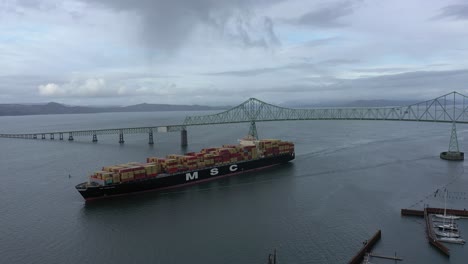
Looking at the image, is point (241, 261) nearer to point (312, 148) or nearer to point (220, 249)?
point (220, 249)

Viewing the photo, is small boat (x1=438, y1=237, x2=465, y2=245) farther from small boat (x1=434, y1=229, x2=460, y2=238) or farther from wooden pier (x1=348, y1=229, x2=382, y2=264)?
wooden pier (x1=348, y1=229, x2=382, y2=264)

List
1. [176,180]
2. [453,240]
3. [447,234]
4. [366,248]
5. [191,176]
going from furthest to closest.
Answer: [191,176] → [176,180] → [447,234] → [453,240] → [366,248]

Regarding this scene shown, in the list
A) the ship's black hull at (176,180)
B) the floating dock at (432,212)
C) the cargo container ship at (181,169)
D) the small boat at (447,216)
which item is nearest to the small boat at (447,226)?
the small boat at (447,216)

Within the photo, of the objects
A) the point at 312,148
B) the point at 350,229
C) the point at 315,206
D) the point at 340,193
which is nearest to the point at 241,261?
the point at 350,229

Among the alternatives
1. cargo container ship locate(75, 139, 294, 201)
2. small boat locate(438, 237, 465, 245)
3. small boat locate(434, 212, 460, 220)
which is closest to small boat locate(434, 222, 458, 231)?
small boat locate(434, 212, 460, 220)

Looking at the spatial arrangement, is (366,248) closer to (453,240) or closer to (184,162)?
(453,240)

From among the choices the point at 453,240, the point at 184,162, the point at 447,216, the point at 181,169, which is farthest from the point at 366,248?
the point at 184,162
